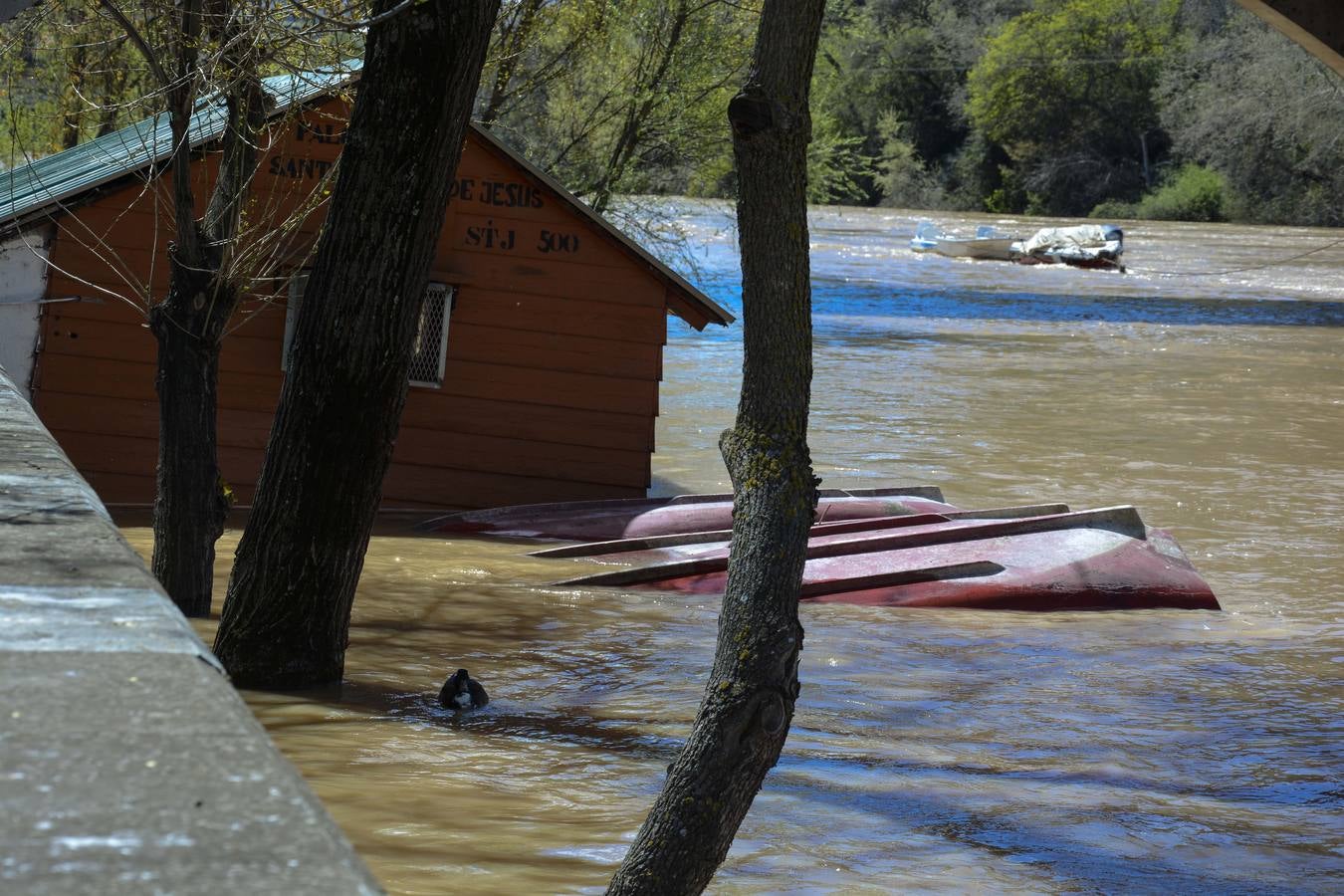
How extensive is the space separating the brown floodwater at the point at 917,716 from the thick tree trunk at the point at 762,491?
2.75 feet

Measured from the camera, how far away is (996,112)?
8212cm

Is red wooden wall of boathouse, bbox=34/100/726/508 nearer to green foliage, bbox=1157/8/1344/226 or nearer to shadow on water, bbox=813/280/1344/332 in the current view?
shadow on water, bbox=813/280/1344/332

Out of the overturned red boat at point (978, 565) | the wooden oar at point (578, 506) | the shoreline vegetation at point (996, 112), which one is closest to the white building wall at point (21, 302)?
the wooden oar at point (578, 506)

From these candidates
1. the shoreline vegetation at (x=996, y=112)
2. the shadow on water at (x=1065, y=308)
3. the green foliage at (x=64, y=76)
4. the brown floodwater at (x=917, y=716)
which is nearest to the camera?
the brown floodwater at (x=917, y=716)

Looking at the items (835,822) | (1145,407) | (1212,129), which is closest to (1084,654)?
(835,822)

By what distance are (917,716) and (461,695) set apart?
2497 millimetres

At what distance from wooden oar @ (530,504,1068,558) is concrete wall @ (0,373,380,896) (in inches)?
409

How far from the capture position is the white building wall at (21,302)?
42.4 feet

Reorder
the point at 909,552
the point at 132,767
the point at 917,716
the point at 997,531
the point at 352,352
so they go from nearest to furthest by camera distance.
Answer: the point at 132,767 < the point at 352,352 < the point at 917,716 < the point at 909,552 < the point at 997,531

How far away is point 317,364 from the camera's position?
654 cm

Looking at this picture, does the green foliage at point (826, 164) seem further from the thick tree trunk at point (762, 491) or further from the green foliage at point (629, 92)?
the thick tree trunk at point (762, 491)

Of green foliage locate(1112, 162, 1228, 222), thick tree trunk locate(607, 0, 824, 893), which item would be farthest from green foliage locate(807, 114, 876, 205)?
green foliage locate(1112, 162, 1228, 222)

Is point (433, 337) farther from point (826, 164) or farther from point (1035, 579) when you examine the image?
point (826, 164)

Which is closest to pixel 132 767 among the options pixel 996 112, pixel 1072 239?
pixel 1072 239
